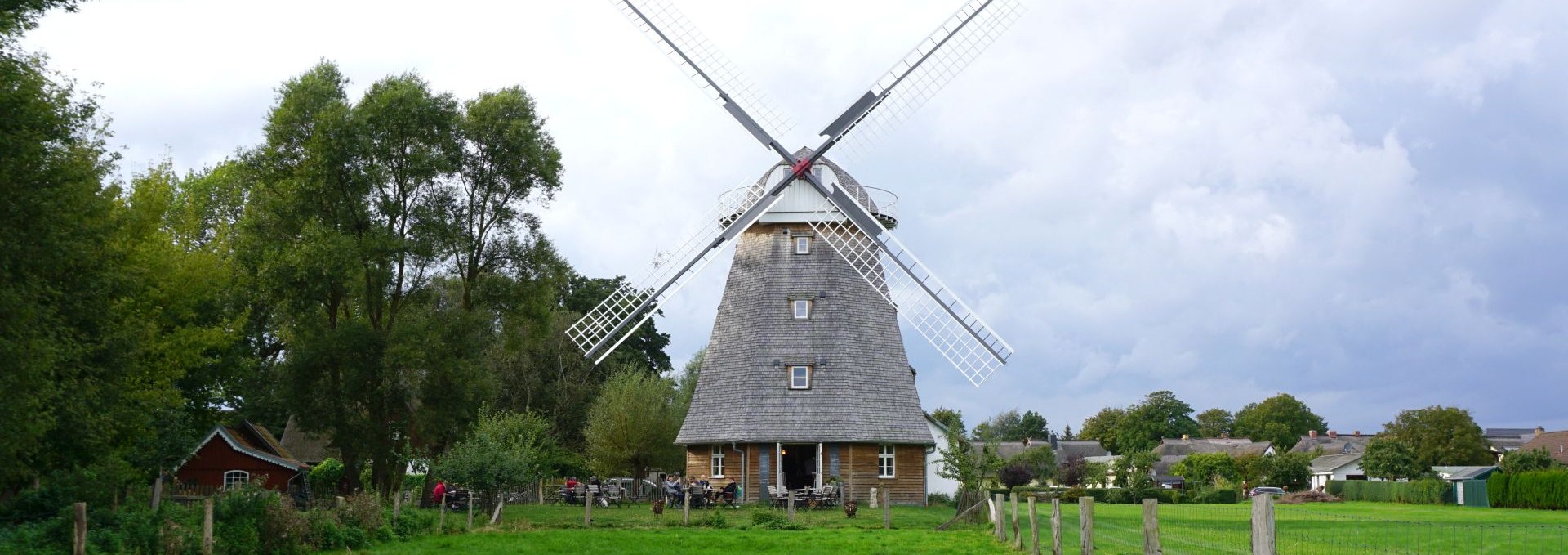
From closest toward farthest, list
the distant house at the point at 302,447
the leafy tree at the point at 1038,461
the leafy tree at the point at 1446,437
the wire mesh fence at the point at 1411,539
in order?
the wire mesh fence at the point at 1411,539
the distant house at the point at 302,447
the leafy tree at the point at 1038,461
the leafy tree at the point at 1446,437

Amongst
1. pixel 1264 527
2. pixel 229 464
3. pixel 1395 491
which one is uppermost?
pixel 1264 527

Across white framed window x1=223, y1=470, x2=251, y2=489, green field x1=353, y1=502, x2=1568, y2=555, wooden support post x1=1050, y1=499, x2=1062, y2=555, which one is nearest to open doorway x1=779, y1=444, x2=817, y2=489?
green field x1=353, y1=502, x2=1568, y2=555

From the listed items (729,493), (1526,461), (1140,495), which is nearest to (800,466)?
(729,493)

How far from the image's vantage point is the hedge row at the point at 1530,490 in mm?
45219

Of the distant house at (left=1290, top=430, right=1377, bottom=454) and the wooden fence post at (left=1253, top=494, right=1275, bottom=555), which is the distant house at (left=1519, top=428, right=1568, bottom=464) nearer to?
the distant house at (left=1290, top=430, right=1377, bottom=454)

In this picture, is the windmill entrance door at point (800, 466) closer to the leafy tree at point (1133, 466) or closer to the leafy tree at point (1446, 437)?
the leafy tree at point (1133, 466)

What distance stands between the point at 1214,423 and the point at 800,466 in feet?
332

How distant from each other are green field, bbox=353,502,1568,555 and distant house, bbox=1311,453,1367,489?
57.7 meters

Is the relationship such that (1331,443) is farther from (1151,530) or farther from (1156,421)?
(1151,530)

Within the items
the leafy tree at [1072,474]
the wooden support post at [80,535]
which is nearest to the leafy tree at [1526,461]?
the leafy tree at [1072,474]

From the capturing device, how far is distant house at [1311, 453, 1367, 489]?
84.8 m

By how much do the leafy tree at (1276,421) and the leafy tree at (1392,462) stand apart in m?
51.4

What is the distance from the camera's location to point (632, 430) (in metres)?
43.5

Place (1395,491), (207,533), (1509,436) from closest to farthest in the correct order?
(207,533), (1395,491), (1509,436)
